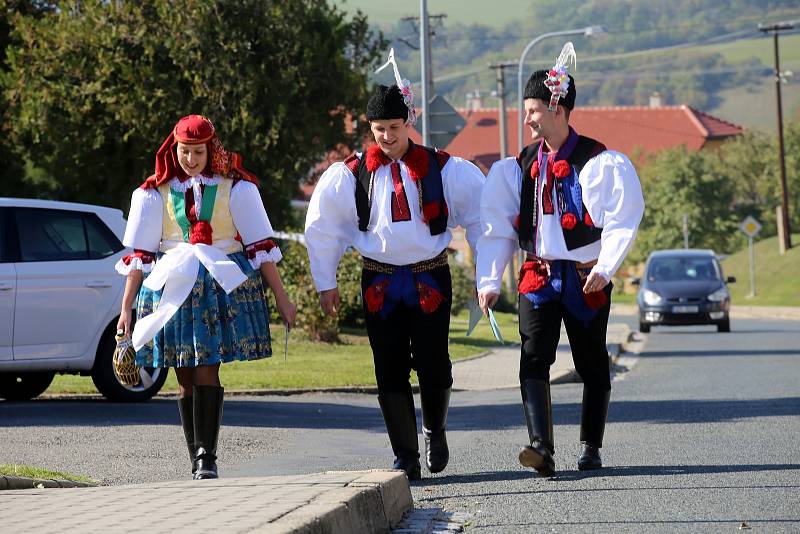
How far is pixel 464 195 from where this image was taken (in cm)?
884

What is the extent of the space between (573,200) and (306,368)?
35.0ft

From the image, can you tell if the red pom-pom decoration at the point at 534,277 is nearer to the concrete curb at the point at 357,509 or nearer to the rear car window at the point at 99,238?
the concrete curb at the point at 357,509

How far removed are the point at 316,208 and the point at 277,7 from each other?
55.8ft

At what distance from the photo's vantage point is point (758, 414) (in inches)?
495

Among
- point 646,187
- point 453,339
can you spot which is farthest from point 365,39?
point 646,187

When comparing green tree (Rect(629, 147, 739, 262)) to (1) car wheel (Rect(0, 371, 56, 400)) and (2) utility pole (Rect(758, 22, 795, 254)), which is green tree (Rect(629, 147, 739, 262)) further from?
(1) car wheel (Rect(0, 371, 56, 400))

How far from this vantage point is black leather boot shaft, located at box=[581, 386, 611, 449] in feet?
29.3

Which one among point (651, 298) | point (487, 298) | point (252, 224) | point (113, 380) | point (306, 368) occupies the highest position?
point (252, 224)

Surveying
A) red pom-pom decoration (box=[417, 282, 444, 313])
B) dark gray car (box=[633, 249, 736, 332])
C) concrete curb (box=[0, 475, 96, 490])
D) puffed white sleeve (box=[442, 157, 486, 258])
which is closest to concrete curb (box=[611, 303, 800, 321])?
dark gray car (box=[633, 249, 736, 332])

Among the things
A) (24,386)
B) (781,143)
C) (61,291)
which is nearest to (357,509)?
(61,291)

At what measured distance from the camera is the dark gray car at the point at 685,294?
1197 inches

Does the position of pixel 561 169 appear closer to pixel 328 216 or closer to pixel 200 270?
pixel 328 216

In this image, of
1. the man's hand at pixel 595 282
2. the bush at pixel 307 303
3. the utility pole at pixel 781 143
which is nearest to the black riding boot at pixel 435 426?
the man's hand at pixel 595 282

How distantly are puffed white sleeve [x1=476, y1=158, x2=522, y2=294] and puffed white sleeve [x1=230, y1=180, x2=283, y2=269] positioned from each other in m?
1.04
